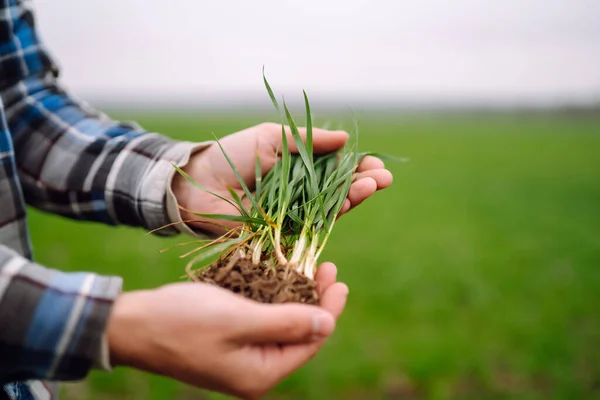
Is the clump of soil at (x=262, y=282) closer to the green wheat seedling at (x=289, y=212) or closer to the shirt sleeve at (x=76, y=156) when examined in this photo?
the green wheat seedling at (x=289, y=212)

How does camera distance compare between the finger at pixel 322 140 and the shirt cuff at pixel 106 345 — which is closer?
the shirt cuff at pixel 106 345

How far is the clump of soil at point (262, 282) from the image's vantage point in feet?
3.98

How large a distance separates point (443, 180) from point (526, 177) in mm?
2570

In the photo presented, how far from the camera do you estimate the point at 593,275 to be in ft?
18.3

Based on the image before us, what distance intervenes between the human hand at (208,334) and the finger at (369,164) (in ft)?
2.53

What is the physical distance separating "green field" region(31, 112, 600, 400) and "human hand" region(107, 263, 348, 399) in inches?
88.1

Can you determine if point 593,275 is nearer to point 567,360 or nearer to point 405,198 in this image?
point 567,360

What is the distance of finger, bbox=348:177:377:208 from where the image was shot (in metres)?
1.48

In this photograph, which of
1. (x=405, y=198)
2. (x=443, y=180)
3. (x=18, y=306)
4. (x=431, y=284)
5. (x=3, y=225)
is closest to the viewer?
(x=18, y=306)

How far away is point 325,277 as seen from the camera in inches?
52.2

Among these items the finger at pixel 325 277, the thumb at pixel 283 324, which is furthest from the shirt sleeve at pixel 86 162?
the thumb at pixel 283 324

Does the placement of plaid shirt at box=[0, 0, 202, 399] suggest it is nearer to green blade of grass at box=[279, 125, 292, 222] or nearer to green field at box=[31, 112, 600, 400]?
green blade of grass at box=[279, 125, 292, 222]

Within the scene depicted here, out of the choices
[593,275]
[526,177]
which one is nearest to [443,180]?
[526,177]

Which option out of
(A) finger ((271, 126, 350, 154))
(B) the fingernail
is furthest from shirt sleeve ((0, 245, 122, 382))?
(A) finger ((271, 126, 350, 154))
